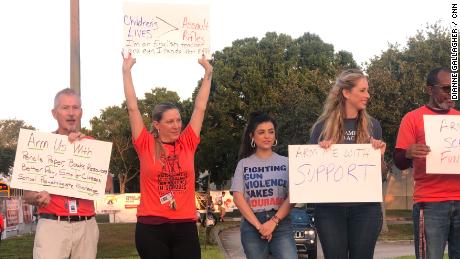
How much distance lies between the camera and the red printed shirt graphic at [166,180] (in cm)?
547

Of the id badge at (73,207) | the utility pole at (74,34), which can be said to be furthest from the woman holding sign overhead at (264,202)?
the utility pole at (74,34)

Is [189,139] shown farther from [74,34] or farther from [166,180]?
[74,34]

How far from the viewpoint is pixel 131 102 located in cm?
573

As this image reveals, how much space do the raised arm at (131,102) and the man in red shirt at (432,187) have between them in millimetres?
2261

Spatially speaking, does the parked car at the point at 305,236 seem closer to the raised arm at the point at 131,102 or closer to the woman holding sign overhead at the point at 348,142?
the woman holding sign overhead at the point at 348,142

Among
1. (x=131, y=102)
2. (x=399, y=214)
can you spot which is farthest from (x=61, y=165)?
(x=399, y=214)

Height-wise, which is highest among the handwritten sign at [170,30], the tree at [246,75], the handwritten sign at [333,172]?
the tree at [246,75]

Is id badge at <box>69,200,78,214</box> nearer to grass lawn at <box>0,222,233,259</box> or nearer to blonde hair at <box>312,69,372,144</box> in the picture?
blonde hair at <box>312,69,372,144</box>

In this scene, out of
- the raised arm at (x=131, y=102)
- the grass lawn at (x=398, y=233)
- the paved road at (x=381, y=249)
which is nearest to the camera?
the raised arm at (x=131, y=102)

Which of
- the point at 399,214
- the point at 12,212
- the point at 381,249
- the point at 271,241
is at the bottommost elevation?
the point at 399,214

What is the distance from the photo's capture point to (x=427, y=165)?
17.5 feet

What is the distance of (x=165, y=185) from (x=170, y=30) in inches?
70.7

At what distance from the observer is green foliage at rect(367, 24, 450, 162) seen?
25812mm

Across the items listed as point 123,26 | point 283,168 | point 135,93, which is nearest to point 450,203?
point 283,168
